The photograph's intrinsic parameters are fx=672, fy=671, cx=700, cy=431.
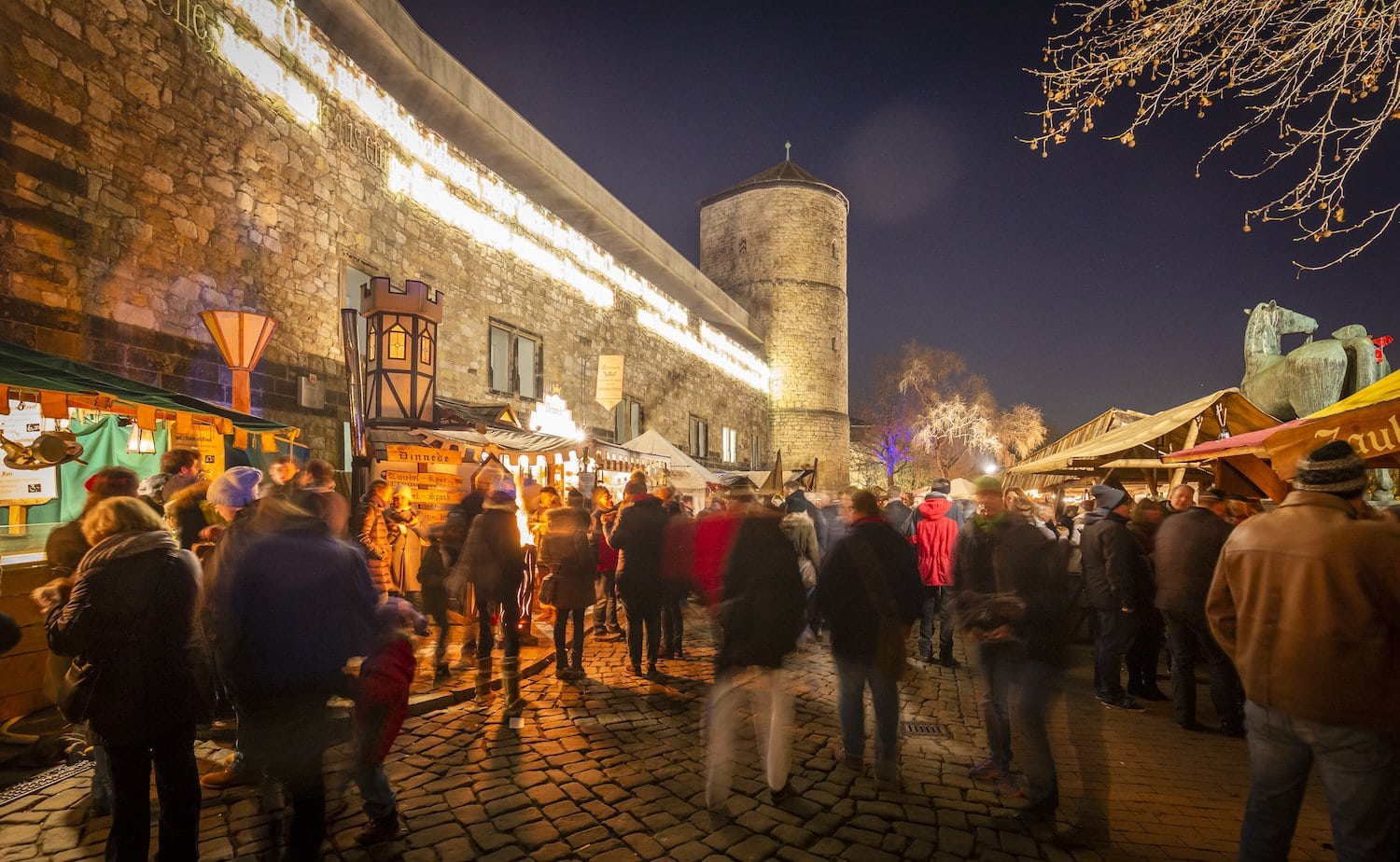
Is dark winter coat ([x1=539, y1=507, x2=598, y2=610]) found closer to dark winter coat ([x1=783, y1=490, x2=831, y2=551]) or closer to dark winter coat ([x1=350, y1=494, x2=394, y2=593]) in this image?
dark winter coat ([x1=350, y1=494, x2=394, y2=593])

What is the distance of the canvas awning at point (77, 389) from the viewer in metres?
3.91

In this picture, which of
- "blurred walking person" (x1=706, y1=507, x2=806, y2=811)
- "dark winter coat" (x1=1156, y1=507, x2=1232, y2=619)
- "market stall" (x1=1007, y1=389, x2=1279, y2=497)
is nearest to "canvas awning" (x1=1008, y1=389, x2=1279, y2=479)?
"market stall" (x1=1007, y1=389, x2=1279, y2=497)

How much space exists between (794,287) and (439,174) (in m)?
19.8

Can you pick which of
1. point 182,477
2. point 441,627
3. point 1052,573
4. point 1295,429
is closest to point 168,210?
point 182,477

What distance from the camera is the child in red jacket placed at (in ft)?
9.45

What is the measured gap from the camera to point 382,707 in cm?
291

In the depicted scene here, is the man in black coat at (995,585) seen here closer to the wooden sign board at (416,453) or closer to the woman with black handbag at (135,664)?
the woman with black handbag at (135,664)

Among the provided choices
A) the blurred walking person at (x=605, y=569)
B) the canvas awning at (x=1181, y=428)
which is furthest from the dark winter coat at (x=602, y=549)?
the canvas awning at (x=1181, y=428)

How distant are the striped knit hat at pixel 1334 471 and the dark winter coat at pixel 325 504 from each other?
453 centimetres

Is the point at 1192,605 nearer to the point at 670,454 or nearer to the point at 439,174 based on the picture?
the point at 670,454

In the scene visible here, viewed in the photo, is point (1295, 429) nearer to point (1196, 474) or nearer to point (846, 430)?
point (1196, 474)

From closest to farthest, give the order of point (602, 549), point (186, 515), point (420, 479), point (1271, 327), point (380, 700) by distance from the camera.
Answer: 1. point (380, 700)
2. point (186, 515)
3. point (420, 479)
4. point (602, 549)
5. point (1271, 327)

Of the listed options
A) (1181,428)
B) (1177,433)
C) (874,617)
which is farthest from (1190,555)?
(1177,433)

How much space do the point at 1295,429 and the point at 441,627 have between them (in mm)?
6250
